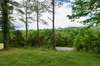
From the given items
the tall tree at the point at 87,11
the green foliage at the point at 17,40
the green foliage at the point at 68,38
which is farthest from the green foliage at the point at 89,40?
the green foliage at the point at 17,40

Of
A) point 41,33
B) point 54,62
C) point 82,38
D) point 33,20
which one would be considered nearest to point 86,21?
point 54,62

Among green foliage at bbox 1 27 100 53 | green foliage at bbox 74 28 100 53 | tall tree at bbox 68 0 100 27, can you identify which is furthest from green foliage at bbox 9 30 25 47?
tall tree at bbox 68 0 100 27

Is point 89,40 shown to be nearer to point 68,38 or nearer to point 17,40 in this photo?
point 17,40

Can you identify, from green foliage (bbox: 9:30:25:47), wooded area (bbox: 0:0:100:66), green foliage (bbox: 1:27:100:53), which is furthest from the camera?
green foliage (bbox: 9:30:25:47)

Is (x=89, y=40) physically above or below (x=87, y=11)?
below

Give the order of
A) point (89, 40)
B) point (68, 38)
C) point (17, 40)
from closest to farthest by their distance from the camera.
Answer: point (89, 40) < point (17, 40) < point (68, 38)

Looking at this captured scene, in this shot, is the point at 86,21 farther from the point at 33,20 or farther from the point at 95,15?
the point at 33,20

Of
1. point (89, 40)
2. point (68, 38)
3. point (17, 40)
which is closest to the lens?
point (89, 40)

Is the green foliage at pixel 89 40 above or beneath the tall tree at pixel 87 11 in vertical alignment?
beneath

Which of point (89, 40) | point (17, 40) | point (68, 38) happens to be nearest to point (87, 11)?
point (89, 40)

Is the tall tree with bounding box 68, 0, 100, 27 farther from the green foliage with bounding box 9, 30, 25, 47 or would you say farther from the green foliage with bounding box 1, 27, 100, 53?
the green foliage with bounding box 9, 30, 25, 47

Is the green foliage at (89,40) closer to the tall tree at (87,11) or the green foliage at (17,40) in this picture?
the tall tree at (87,11)

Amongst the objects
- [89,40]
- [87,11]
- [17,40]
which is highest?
[87,11]

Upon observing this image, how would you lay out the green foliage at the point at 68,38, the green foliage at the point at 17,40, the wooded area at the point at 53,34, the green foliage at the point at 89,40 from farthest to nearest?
the green foliage at the point at 17,40, the green foliage at the point at 68,38, the green foliage at the point at 89,40, the wooded area at the point at 53,34
